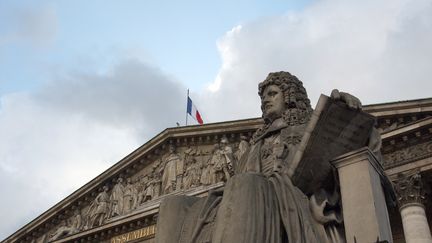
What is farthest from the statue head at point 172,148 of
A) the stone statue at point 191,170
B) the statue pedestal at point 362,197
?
the statue pedestal at point 362,197

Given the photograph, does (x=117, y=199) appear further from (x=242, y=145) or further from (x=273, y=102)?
(x=273, y=102)

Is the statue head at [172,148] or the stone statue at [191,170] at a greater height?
the statue head at [172,148]

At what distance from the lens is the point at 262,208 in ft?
8.92

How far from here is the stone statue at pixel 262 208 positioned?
2654 millimetres

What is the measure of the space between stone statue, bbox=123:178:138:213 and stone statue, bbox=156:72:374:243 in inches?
617

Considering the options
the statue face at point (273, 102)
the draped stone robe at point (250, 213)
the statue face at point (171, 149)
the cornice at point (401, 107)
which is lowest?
the draped stone robe at point (250, 213)

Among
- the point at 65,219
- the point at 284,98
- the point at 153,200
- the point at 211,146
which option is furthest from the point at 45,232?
the point at 284,98

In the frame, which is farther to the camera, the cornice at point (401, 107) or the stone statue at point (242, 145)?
the stone statue at point (242, 145)

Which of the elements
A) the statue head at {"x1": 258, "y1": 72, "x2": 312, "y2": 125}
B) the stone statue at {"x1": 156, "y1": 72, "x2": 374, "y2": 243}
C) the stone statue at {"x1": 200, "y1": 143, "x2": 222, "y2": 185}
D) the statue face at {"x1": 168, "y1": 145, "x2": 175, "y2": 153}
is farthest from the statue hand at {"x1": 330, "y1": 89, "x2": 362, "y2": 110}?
the statue face at {"x1": 168, "y1": 145, "x2": 175, "y2": 153}

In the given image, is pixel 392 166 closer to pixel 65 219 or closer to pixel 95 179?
pixel 95 179

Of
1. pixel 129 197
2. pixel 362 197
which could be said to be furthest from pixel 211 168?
pixel 362 197

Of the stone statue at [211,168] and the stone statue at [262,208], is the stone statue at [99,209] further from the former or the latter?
the stone statue at [262,208]

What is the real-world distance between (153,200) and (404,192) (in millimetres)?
8421

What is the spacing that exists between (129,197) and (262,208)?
1680cm
